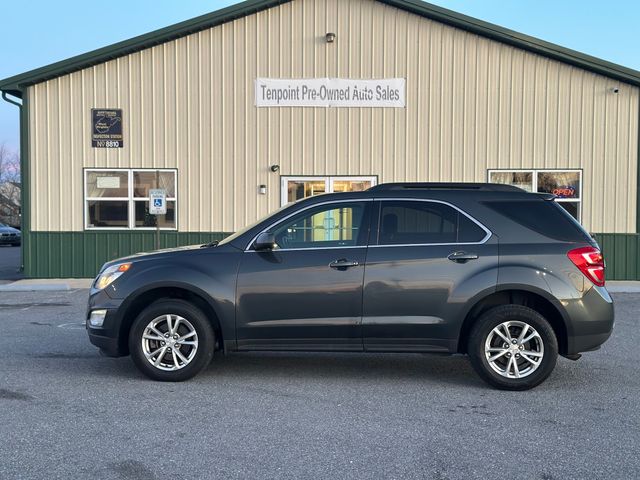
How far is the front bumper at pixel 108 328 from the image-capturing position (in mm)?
5520

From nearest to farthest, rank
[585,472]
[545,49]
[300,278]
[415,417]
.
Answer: [585,472] → [415,417] → [300,278] → [545,49]

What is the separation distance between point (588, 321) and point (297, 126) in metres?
9.60

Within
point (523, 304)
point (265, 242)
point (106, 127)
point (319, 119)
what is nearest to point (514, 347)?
point (523, 304)

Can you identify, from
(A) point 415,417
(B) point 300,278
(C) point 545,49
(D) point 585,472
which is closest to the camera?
(D) point 585,472

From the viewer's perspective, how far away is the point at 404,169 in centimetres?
1387

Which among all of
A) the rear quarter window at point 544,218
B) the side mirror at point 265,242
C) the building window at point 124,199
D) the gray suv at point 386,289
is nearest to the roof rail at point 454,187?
the gray suv at point 386,289

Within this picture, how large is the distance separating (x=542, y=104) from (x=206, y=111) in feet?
25.3

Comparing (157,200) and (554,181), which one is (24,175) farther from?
(554,181)

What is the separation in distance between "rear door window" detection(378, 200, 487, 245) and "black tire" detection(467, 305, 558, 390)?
2.32 ft

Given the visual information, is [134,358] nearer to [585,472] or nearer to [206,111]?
[585,472]

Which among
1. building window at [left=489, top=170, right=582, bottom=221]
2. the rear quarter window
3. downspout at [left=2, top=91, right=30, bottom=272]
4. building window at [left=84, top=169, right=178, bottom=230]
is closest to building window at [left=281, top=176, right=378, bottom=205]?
building window at [left=84, top=169, right=178, bottom=230]

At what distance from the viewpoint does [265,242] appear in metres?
5.38

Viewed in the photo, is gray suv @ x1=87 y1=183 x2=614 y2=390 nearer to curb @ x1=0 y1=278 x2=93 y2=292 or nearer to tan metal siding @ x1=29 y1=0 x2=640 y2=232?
curb @ x1=0 y1=278 x2=93 y2=292

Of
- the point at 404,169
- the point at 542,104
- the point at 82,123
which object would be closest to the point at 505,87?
the point at 542,104
